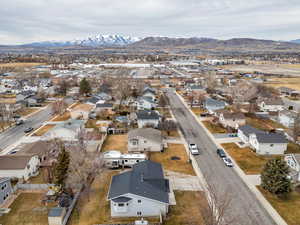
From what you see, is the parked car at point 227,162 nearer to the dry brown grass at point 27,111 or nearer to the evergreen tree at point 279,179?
the evergreen tree at point 279,179

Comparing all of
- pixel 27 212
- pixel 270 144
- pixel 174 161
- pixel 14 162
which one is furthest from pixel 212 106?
pixel 27 212

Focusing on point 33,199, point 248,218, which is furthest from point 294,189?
point 33,199

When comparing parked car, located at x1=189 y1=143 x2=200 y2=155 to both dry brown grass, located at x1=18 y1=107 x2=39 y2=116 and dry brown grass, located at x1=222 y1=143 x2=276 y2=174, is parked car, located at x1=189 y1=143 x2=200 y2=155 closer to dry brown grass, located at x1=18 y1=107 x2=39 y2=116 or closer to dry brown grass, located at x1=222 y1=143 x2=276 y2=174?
dry brown grass, located at x1=222 y1=143 x2=276 y2=174

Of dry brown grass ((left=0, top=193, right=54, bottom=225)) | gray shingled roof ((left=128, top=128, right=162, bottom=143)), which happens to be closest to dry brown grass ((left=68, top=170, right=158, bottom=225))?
dry brown grass ((left=0, top=193, right=54, bottom=225))

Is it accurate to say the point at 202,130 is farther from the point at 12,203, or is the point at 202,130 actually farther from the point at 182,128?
the point at 12,203

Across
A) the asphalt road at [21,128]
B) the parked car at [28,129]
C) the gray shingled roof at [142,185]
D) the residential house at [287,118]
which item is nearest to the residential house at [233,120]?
the residential house at [287,118]

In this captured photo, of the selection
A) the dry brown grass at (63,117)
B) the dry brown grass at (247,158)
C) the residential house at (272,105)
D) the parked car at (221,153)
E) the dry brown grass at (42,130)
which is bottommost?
the dry brown grass at (247,158)

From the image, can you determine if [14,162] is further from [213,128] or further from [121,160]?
[213,128]
